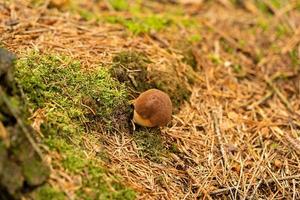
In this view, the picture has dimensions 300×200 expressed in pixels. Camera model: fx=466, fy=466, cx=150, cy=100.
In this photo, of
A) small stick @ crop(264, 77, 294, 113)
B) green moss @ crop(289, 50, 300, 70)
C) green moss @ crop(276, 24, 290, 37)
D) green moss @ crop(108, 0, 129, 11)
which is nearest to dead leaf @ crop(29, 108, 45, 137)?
small stick @ crop(264, 77, 294, 113)

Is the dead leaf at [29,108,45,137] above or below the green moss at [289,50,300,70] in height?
above

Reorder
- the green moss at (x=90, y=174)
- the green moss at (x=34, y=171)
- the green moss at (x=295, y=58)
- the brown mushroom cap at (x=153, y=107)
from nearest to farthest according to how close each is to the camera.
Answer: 1. the green moss at (x=34, y=171)
2. the green moss at (x=90, y=174)
3. the brown mushroom cap at (x=153, y=107)
4. the green moss at (x=295, y=58)

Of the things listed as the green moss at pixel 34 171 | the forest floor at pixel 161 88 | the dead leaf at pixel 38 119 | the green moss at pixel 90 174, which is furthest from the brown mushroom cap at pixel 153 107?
the green moss at pixel 34 171

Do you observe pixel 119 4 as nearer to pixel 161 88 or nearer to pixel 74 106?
pixel 161 88

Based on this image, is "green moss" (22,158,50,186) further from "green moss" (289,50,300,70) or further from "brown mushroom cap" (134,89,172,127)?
"green moss" (289,50,300,70)

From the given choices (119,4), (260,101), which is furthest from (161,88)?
(119,4)

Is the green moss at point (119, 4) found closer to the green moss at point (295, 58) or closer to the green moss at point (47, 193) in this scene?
the green moss at point (295, 58)

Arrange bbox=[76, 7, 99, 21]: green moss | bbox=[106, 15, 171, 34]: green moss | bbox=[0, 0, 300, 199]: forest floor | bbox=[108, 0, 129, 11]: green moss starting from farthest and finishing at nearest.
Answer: bbox=[108, 0, 129, 11]: green moss
bbox=[76, 7, 99, 21]: green moss
bbox=[106, 15, 171, 34]: green moss
bbox=[0, 0, 300, 199]: forest floor

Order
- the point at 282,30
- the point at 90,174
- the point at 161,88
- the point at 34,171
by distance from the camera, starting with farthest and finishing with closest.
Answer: the point at 282,30, the point at 161,88, the point at 90,174, the point at 34,171
